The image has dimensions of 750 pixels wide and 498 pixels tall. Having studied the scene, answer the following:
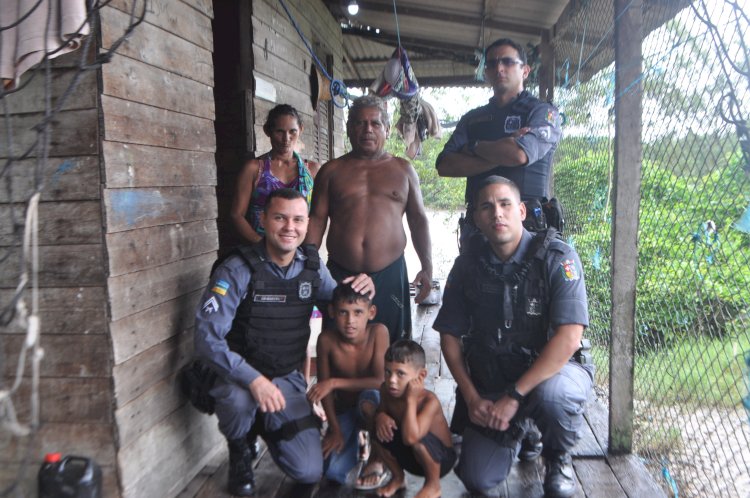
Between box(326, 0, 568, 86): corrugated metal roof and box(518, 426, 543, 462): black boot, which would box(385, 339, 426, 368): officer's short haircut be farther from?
box(326, 0, 568, 86): corrugated metal roof

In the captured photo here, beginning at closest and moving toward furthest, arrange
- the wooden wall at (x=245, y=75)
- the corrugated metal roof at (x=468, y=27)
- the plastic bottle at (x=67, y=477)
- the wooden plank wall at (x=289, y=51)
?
the plastic bottle at (x=67, y=477)
the corrugated metal roof at (x=468, y=27)
the wooden wall at (x=245, y=75)
the wooden plank wall at (x=289, y=51)

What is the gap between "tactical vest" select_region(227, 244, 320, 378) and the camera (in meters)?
2.52

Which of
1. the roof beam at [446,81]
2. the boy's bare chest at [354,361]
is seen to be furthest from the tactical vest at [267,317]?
the roof beam at [446,81]

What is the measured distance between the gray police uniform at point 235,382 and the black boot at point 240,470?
0.06m

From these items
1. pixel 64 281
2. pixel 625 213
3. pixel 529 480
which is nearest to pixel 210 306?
pixel 64 281

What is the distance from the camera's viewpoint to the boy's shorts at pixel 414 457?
2.36 meters

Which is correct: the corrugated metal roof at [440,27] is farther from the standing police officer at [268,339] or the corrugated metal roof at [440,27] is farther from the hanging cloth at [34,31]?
the hanging cloth at [34,31]

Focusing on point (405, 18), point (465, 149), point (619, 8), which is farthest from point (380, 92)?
point (619, 8)

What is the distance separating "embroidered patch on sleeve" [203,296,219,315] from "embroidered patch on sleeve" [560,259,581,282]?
1511 millimetres

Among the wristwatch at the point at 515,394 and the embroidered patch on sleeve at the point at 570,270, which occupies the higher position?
the embroidered patch on sleeve at the point at 570,270

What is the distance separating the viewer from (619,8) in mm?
2693

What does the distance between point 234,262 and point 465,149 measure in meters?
1.48

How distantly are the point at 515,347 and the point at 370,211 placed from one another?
1.11m

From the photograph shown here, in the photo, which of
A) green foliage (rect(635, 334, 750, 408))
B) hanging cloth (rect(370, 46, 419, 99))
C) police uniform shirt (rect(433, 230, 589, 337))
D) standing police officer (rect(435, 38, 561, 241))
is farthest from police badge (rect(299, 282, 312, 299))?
hanging cloth (rect(370, 46, 419, 99))
